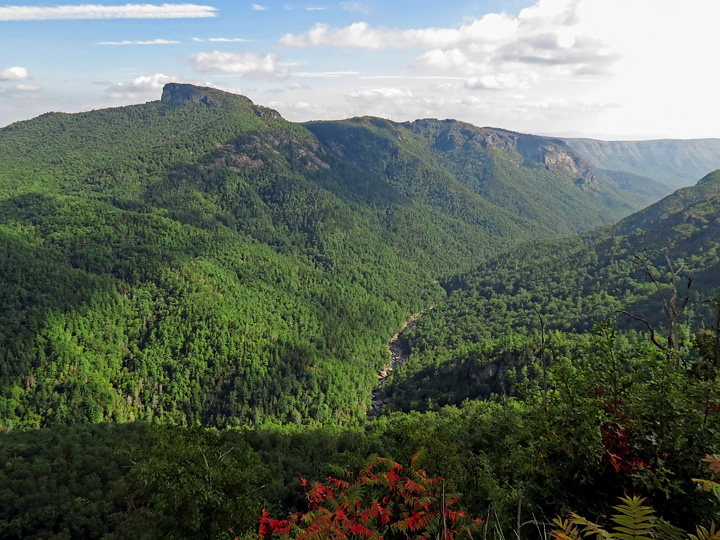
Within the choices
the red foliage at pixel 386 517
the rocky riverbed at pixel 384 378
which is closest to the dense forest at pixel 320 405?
the red foliage at pixel 386 517

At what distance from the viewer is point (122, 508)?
60812mm

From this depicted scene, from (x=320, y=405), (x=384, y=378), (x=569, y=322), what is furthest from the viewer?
(x=384, y=378)

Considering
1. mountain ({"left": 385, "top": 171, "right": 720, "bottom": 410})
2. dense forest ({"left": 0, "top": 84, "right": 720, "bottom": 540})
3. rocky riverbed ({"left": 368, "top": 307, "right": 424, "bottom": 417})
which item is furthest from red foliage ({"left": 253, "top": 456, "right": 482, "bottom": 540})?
rocky riverbed ({"left": 368, "top": 307, "right": 424, "bottom": 417})

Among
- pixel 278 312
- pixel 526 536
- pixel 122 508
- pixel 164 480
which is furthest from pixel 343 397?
pixel 526 536

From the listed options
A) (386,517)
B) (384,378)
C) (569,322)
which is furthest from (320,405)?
(386,517)

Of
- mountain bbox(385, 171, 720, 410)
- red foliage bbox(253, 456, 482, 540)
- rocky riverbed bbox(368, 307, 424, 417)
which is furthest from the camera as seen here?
rocky riverbed bbox(368, 307, 424, 417)

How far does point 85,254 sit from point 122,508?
538 ft

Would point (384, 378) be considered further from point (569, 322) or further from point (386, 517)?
point (386, 517)

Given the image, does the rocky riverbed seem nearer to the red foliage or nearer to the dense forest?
the dense forest

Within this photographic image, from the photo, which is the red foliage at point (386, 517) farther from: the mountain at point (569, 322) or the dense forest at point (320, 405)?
the mountain at point (569, 322)

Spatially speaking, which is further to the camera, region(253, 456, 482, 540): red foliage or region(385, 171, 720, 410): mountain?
region(385, 171, 720, 410): mountain

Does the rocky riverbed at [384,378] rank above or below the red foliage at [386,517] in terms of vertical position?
below

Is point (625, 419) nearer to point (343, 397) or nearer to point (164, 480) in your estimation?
point (164, 480)

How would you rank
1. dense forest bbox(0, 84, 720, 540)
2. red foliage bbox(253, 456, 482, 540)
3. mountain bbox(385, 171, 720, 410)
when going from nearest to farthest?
dense forest bbox(0, 84, 720, 540)
red foliage bbox(253, 456, 482, 540)
mountain bbox(385, 171, 720, 410)
